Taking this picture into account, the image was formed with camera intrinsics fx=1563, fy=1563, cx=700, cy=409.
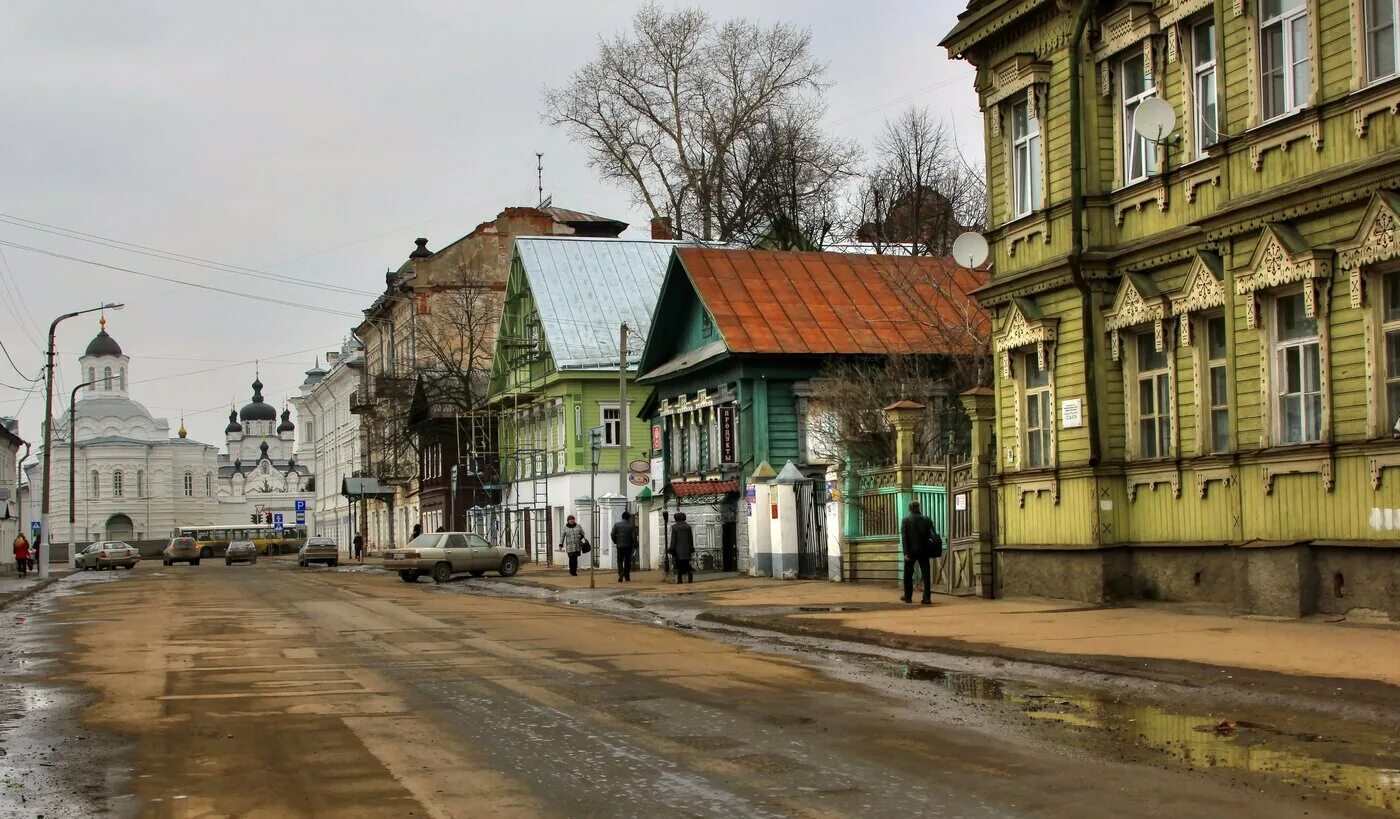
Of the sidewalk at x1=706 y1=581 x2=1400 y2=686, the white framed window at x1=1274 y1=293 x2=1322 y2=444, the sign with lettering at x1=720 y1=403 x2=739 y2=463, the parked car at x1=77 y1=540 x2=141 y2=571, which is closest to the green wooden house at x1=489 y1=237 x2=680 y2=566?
the sign with lettering at x1=720 y1=403 x2=739 y2=463

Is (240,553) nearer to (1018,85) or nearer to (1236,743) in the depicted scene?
(1018,85)

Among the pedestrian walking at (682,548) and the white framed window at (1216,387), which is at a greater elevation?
the white framed window at (1216,387)

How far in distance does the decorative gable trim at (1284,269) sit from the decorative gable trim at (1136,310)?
1945 millimetres

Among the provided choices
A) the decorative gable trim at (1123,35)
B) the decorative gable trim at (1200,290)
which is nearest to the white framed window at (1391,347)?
the decorative gable trim at (1200,290)

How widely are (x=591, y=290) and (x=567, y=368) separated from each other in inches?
162

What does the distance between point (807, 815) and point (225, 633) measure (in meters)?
14.8

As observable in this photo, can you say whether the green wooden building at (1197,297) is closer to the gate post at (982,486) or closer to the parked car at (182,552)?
the gate post at (982,486)

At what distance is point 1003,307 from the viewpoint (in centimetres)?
2348

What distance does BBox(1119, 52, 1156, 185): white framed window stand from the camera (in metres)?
20.5

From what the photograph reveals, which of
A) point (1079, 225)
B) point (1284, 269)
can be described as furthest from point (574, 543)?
point (1284, 269)

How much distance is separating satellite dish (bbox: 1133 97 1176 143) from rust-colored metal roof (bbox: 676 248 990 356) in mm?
15711

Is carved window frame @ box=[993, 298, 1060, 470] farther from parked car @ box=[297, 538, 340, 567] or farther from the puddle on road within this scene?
parked car @ box=[297, 538, 340, 567]

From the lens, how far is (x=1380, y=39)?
16.1m

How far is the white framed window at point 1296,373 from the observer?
56.4 feet
